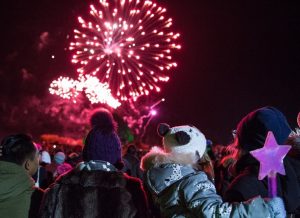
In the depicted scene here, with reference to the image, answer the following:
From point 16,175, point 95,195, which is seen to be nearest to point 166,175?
point 95,195

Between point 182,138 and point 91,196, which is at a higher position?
point 182,138

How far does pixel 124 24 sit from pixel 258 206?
2175 cm

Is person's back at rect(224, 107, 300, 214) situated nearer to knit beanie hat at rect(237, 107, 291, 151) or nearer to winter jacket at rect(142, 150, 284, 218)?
knit beanie hat at rect(237, 107, 291, 151)

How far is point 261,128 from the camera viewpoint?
9.98 ft

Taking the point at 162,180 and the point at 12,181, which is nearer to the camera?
the point at 162,180

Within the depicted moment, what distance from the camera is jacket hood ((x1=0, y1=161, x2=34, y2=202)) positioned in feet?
12.2

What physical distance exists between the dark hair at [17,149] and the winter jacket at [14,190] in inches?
3.4

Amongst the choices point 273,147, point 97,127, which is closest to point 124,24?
point 97,127

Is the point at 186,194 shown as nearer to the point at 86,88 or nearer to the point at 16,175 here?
the point at 16,175

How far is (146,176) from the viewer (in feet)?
10.8

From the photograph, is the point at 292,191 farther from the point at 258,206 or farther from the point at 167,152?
the point at 167,152

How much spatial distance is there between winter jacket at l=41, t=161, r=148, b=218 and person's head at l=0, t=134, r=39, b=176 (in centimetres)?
36

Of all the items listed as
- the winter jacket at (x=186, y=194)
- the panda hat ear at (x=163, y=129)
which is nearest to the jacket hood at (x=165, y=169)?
the winter jacket at (x=186, y=194)

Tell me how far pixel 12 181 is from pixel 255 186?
77.9 inches
